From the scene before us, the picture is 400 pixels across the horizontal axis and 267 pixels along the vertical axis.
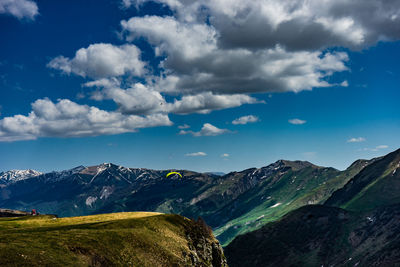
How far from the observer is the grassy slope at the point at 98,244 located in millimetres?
57316

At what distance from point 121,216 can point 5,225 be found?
3548cm

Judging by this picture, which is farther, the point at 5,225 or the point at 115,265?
the point at 5,225

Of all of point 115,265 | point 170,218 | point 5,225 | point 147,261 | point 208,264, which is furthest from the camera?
point 170,218

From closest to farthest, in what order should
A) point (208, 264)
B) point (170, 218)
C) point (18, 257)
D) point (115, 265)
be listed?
point (18, 257) < point (115, 265) < point (208, 264) < point (170, 218)

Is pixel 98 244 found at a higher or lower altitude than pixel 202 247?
higher

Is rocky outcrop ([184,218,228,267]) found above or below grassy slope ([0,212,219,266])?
below

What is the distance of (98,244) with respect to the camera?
235 feet

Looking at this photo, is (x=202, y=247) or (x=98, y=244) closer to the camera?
(x=98, y=244)

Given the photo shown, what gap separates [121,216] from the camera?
119 m

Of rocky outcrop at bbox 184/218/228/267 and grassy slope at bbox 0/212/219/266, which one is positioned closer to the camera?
grassy slope at bbox 0/212/219/266

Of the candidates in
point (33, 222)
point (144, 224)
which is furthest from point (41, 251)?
point (33, 222)

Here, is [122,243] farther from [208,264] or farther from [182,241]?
[208,264]

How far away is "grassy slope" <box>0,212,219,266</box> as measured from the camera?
57.3m

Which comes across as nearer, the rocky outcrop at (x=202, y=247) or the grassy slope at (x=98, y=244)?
the grassy slope at (x=98, y=244)
